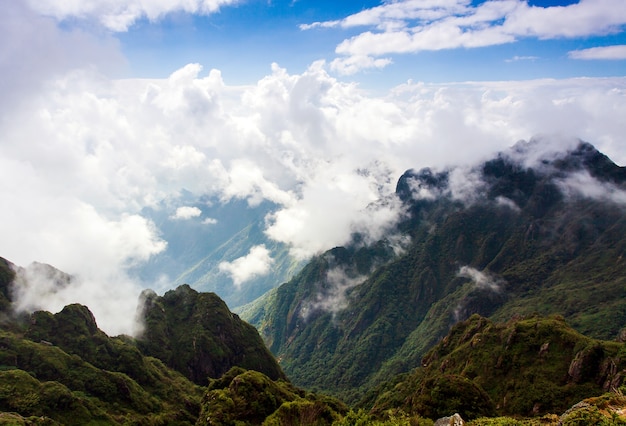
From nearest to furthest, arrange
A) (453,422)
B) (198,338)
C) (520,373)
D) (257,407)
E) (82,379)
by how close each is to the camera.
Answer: (453,422)
(257,407)
(82,379)
(520,373)
(198,338)

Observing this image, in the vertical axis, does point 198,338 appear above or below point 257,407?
below

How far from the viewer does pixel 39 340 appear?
116188 millimetres

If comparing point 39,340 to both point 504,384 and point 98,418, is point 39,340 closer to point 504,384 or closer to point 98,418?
point 98,418

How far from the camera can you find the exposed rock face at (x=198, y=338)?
15938 cm

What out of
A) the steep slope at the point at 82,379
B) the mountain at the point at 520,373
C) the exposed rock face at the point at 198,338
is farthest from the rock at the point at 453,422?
the exposed rock face at the point at 198,338

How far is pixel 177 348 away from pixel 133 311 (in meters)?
33.5

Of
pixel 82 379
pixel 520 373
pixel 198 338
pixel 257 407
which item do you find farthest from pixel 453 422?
pixel 198 338

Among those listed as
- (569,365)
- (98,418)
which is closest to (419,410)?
(569,365)

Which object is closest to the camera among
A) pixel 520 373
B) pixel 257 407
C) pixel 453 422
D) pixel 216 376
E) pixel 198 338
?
Result: pixel 453 422

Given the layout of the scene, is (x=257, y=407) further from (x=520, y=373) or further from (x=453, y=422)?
(x=520, y=373)

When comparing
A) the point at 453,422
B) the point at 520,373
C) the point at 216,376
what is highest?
the point at 453,422

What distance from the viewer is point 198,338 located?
16538 cm

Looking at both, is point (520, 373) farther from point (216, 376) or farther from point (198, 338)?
point (198, 338)

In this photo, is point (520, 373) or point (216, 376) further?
point (216, 376)
